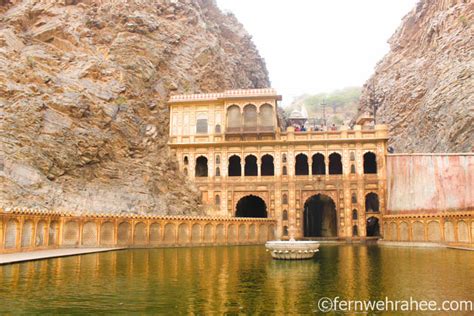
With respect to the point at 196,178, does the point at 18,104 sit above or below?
above

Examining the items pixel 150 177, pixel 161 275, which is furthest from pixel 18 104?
pixel 161 275

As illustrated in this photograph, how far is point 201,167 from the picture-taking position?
180 feet

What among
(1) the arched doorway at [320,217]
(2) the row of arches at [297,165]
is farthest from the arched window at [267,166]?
(1) the arched doorway at [320,217]

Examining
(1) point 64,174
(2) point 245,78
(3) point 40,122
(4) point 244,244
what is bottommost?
(4) point 244,244

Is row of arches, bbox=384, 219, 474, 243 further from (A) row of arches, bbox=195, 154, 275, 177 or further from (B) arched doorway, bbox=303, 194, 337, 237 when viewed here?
(A) row of arches, bbox=195, 154, 275, 177

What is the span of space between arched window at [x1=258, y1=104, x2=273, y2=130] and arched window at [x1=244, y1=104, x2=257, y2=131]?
0.80 m

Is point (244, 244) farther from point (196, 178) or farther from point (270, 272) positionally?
point (270, 272)

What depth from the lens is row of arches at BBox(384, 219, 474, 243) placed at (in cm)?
3713

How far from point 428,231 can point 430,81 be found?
34757 mm

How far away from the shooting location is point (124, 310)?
452 inches

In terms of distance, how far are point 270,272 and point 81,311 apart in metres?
10.2

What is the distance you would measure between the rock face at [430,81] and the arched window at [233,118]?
1070 inches

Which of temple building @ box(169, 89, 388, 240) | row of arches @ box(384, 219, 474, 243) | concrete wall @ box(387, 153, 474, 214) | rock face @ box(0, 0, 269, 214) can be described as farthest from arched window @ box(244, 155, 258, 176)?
→ row of arches @ box(384, 219, 474, 243)

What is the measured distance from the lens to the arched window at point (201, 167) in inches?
2143
